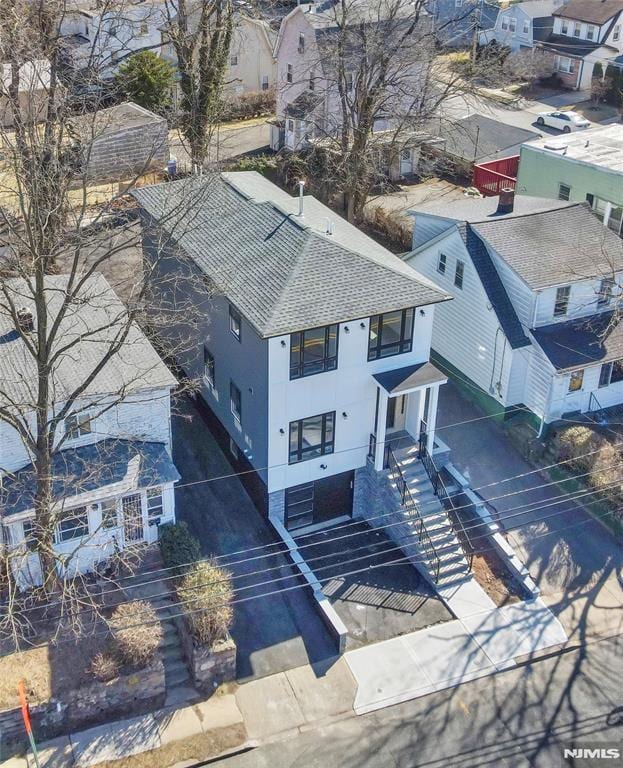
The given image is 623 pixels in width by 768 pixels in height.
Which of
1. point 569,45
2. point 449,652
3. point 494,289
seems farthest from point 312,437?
point 569,45

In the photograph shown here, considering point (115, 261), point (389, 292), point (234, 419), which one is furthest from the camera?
point (115, 261)

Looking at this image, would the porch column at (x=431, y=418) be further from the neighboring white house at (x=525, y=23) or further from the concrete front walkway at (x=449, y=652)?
the neighboring white house at (x=525, y=23)

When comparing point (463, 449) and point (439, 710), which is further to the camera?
point (463, 449)

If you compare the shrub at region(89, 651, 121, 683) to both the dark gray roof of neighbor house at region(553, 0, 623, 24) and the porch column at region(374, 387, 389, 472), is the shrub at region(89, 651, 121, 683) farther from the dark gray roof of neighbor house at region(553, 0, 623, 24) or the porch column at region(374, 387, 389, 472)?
the dark gray roof of neighbor house at region(553, 0, 623, 24)

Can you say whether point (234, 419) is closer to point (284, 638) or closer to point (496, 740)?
point (284, 638)

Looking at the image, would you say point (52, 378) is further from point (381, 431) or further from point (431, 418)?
point (431, 418)

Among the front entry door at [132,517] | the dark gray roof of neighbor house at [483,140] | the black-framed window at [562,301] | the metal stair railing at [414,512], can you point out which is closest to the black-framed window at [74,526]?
the front entry door at [132,517]

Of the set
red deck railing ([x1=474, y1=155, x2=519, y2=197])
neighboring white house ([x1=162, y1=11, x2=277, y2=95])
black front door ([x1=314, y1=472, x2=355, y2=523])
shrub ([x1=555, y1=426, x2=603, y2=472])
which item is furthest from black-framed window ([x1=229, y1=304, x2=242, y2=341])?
neighboring white house ([x1=162, y1=11, x2=277, y2=95])

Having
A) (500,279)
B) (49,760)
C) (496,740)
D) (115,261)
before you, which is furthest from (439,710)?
(115,261)
